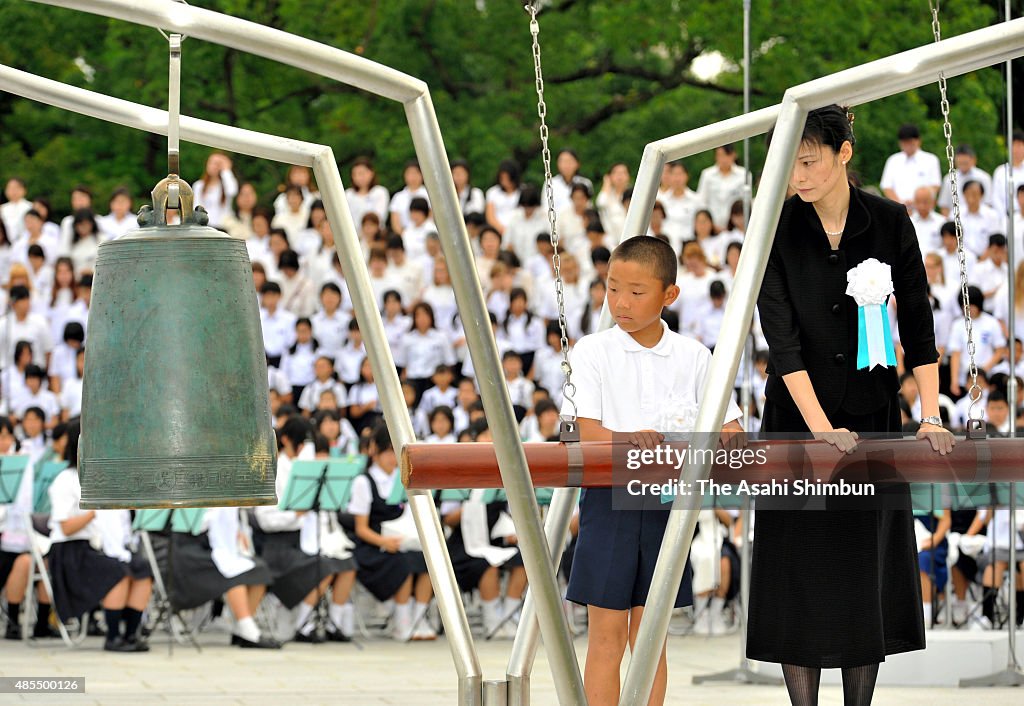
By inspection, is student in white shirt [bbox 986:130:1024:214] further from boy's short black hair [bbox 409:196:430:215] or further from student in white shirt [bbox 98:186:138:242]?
student in white shirt [bbox 98:186:138:242]

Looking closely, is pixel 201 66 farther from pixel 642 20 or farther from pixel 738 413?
pixel 738 413

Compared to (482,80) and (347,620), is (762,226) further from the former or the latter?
(482,80)


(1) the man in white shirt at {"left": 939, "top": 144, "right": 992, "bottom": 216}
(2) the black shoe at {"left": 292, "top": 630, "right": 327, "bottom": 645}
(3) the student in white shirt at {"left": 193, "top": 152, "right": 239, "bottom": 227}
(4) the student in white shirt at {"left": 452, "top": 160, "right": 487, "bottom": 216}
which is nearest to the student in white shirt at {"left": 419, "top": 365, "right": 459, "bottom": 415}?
(4) the student in white shirt at {"left": 452, "top": 160, "right": 487, "bottom": 216}

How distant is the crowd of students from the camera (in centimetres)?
1342

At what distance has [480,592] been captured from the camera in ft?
44.9

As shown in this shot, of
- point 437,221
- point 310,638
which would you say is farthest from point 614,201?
point 437,221

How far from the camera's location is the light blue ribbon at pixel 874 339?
19.0ft

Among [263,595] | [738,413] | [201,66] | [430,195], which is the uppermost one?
[201,66]

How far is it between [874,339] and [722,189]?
12.4 metres

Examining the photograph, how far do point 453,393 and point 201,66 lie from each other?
1159cm

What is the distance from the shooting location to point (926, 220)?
1666 cm

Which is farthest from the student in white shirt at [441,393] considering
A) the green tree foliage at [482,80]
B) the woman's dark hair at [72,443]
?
the green tree foliage at [482,80]

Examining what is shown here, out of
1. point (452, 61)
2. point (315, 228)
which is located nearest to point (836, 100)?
point (315, 228)

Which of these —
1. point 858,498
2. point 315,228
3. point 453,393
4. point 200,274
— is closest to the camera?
point 200,274
